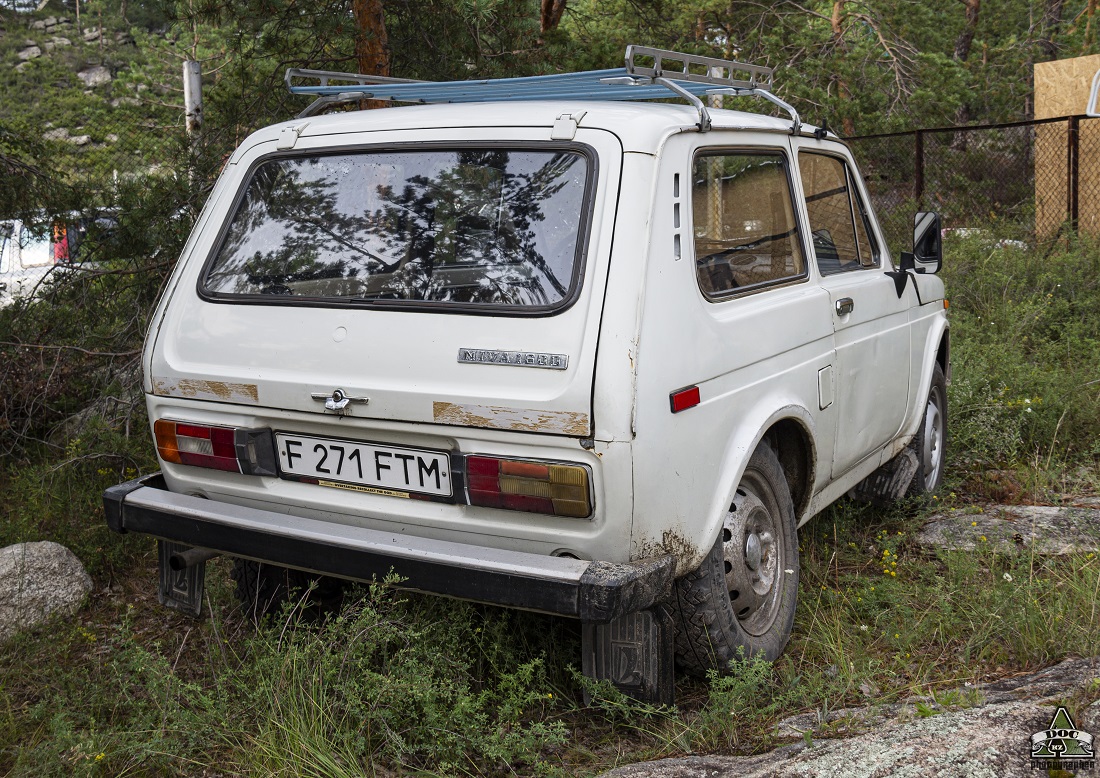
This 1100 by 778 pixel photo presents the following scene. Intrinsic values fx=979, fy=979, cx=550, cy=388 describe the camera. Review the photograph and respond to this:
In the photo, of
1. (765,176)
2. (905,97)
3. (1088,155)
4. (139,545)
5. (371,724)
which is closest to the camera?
(371,724)

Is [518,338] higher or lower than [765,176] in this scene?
lower

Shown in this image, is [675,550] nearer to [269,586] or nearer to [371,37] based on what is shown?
[269,586]

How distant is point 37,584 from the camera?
4047 millimetres

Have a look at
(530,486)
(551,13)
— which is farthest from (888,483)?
(551,13)

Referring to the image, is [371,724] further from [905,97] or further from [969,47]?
[969,47]

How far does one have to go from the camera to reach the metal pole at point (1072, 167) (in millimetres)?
10383

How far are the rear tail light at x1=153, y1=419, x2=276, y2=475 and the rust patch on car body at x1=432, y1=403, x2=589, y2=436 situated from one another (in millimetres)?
669

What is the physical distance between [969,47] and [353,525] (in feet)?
67.1

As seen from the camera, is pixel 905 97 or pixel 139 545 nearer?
pixel 139 545

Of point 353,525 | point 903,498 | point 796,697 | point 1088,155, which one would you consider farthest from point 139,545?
point 1088,155

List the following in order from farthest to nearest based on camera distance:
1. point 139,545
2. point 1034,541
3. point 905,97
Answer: point 905,97, point 139,545, point 1034,541

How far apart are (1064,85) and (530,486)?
11097 millimetres

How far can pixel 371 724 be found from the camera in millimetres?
2854

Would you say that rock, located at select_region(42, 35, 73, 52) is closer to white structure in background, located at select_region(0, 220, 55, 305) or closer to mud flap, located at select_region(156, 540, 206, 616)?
white structure in background, located at select_region(0, 220, 55, 305)
